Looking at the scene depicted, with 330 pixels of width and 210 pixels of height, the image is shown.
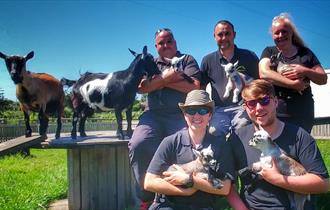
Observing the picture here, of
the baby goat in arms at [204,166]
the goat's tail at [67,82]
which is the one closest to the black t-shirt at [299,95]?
the baby goat in arms at [204,166]

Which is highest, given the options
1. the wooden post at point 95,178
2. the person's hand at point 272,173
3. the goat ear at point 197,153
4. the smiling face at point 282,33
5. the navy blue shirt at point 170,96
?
the smiling face at point 282,33

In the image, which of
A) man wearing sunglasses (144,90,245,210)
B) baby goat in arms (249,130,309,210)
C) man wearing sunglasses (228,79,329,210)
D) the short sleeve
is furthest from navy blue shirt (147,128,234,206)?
the short sleeve

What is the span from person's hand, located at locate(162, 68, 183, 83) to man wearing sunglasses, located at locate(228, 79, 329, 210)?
1.34 metres

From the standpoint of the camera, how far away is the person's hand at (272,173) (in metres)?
2.78

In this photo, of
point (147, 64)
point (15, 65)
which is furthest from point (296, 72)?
point (15, 65)

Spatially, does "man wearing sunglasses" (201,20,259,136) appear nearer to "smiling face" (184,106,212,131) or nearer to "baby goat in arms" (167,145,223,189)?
"smiling face" (184,106,212,131)

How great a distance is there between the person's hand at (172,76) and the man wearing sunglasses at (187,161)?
3.47 ft

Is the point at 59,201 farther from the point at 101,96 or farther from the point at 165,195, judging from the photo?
the point at 165,195

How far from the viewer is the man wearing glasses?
13.4ft

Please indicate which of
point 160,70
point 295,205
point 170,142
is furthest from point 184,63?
point 295,205

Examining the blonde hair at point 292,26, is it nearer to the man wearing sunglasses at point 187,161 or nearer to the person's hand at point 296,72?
the person's hand at point 296,72

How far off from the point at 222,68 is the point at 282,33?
2.41 ft

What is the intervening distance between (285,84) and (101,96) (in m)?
2.26

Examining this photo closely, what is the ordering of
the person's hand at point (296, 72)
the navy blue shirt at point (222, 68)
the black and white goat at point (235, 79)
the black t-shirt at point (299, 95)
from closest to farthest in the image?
the person's hand at point (296, 72) → the black t-shirt at point (299, 95) → the black and white goat at point (235, 79) → the navy blue shirt at point (222, 68)
